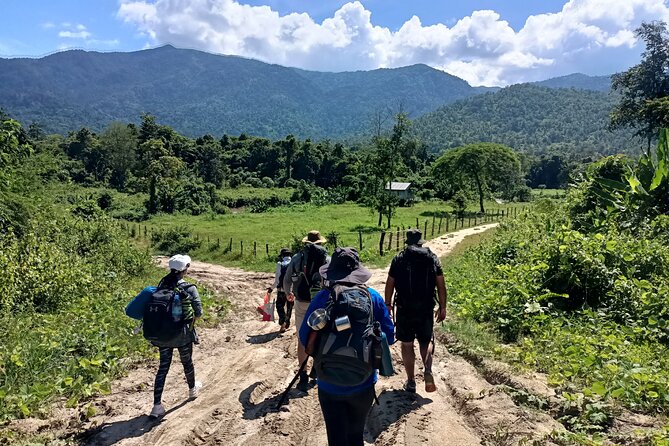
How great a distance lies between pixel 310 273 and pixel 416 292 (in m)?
1.74

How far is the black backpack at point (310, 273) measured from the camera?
638 cm

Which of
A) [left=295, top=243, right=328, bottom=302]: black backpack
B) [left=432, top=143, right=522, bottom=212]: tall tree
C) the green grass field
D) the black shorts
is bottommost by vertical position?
the green grass field

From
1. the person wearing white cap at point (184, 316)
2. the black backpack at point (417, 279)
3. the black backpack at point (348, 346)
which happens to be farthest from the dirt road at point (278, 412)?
the black backpack at point (348, 346)

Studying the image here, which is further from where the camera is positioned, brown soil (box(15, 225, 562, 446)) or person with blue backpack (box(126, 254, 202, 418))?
person with blue backpack (box(126, 254, 202, 418))

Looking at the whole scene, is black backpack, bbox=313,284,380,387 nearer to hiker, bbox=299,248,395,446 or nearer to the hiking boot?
hiker, bbox=299,248,395,446

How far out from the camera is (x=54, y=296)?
10.1 metres

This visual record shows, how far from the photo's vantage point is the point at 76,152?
73.9 m

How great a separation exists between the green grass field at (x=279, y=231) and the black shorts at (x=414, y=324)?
42.3 ft

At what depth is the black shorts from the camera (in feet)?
→ 17.4

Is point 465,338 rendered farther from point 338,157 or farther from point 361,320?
point 338,157

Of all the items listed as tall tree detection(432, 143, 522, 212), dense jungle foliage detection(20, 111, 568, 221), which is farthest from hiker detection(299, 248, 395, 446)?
tall tree detection(432, 143, 522, 212)

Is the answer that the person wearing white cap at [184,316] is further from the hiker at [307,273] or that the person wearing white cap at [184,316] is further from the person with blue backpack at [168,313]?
the hiker at [307,273]

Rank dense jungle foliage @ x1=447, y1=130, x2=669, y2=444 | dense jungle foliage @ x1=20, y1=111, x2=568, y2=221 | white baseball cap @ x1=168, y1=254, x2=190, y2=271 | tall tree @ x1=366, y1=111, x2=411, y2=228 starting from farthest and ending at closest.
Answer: dense jungle foliage @ x1=20, y1=111, x2=568, y2=221 < tall tree @ x1=366, y1=111, x2=411, y2=228 < white baseball cap @ x1=168, y1=254, x2=190, y2=271 < dense jungle foliage @ x1=447, y1=130, x2=669, y2=444

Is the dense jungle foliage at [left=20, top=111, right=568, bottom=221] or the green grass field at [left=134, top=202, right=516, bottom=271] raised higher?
the dense jungle foliage at [left=20, top=111, right=568, bottom=221]
